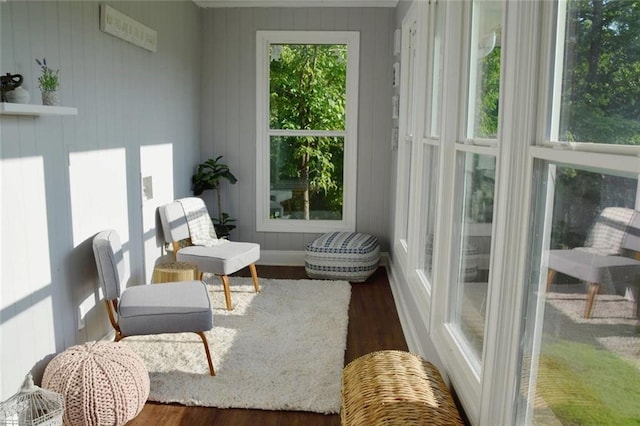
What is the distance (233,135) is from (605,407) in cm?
459

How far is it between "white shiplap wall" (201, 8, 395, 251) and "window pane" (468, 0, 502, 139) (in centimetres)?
289

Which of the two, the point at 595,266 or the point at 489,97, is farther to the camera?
the point at 489,97

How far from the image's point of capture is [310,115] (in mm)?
5320

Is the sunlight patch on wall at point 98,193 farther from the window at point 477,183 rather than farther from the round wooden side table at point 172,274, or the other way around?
the window at point 477,183

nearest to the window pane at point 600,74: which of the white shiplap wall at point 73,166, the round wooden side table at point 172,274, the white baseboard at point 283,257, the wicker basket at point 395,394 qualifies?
the wicker basket at point 395,394

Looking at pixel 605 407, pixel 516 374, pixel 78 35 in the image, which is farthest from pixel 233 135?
pixel 605 407

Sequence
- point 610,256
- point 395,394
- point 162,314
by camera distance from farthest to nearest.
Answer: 1. point 162,314
2. point 395,394
3. point 610,256

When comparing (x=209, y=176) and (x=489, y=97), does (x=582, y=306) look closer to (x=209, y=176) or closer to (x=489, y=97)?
(x=489, y=97)

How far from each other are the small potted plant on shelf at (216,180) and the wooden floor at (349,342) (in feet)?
1.52

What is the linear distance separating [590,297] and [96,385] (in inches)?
79.8

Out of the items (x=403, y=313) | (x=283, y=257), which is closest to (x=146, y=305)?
(x=403, y=313)

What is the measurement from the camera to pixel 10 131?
235cm

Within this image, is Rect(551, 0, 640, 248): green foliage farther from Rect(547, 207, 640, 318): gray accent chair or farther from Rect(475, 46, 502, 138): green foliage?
Rect(475, 46, 502, 138): green foliage

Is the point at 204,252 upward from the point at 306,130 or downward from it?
downward
